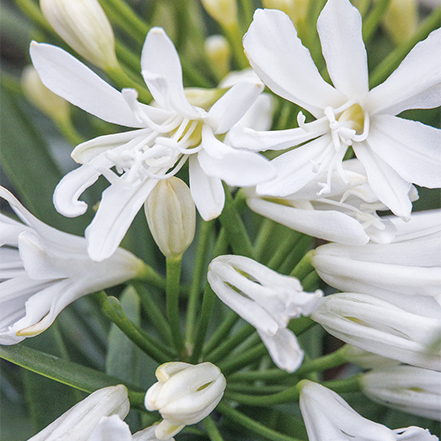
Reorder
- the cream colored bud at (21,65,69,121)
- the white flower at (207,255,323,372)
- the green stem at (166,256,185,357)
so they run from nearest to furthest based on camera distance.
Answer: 1. the white flower at (207,255,323,372)
2. the green stem at (166,256,185,357)
3. the cream colored bud at (21,65,69,121)

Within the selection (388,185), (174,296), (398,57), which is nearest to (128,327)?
(174,296)

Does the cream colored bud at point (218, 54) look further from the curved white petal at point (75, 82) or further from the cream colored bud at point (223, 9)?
the curved white petal at point (75, 82)

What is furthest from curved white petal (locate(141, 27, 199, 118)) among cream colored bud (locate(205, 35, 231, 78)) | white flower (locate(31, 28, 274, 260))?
cream colored bud (locate(205, 35, 231, 78))

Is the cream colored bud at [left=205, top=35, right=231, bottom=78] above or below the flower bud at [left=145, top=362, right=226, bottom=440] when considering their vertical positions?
above

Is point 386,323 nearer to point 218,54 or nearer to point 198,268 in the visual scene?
point 198,268

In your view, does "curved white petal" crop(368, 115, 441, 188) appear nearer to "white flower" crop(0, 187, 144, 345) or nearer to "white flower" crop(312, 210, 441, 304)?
"white flower" crop(312, 210, 441, 304)

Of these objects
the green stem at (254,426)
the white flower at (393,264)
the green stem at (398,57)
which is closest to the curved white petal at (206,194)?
the white flower at (393,264)

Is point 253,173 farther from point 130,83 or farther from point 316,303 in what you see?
point 130,83
